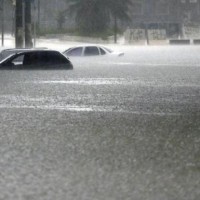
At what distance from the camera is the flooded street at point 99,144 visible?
7.22m

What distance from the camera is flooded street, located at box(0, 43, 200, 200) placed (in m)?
7.22

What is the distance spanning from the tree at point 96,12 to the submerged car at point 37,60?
7065 centimetres

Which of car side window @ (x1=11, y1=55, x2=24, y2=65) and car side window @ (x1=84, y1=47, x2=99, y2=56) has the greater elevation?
car side window @ (x1=11, y1=55, x2=24, y2=65)

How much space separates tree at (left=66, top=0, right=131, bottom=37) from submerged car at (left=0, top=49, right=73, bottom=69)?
232 ft

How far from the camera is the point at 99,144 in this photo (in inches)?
405

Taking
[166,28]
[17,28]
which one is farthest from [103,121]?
[166,28]

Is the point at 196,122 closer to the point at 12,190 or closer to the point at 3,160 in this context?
the point at 3,160

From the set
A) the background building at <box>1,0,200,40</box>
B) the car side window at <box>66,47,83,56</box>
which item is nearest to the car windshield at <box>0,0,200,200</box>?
the car side window at <box>66,47,83,56</box>

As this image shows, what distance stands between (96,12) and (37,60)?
249ft

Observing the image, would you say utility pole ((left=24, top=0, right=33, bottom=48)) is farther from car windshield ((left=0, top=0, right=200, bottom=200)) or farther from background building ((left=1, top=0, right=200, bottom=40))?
background building ((left=1, top=0, right=200, bottom=40))

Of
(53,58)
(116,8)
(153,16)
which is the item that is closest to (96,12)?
(116,8)

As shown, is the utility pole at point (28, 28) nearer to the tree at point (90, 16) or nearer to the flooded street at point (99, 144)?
the flooded street at point (99, 144)

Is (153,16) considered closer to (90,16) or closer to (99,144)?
(90,16)

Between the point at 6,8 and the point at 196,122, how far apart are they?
358 feet
